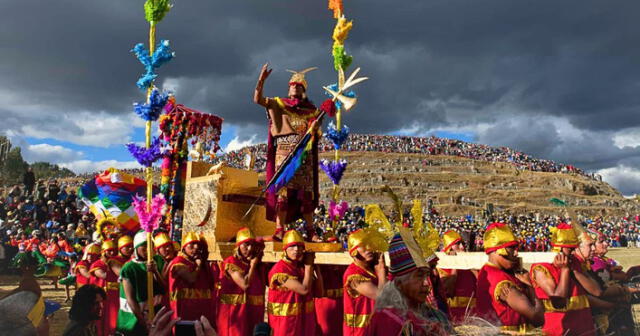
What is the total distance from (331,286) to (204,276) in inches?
69.9

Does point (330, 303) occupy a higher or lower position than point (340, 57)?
lower

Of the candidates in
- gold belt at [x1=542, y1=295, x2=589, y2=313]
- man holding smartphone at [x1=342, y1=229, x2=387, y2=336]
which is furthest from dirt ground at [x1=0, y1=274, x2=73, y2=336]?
gold belt at [x1=542, y1=295, x2=589, y2=313]

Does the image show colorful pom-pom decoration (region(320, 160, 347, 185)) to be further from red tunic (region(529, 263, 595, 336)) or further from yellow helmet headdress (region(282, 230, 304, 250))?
red tunic (region(529, 263, 595, 336))

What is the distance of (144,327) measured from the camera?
5.55 meters

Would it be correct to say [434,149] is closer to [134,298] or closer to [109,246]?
[109,246]

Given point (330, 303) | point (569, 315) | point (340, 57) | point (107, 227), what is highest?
point (340, 57)

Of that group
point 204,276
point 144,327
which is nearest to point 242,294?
point 204,276

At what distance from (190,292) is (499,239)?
3766 millimetres

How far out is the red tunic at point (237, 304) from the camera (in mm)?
5992

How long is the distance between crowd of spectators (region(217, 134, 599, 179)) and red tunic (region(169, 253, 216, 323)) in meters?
54.0

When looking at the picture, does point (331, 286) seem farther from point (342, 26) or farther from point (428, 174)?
point (428, 174)

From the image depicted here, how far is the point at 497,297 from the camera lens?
4.41m

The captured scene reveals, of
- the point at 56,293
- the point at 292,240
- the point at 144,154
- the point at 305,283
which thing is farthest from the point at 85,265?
the point at 56,293

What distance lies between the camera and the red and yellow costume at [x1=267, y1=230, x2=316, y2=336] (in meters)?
5.51
